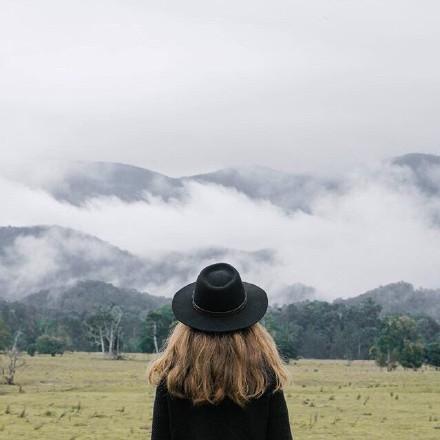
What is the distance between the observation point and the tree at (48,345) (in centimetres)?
7200

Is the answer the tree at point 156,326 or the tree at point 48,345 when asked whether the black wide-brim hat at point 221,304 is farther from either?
the tree at point 48,345

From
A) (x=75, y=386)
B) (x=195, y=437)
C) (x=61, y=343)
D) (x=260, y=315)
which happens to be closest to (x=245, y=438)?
(x=195, y=437)

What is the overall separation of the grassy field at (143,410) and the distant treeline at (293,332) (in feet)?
76.3

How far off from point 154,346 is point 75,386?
133ft

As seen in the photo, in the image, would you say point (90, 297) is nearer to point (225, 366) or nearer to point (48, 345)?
point (48, 345)

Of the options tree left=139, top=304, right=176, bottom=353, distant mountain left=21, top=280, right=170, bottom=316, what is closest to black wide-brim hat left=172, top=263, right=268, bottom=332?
tree left=139, top=304, right=176, bottom=353

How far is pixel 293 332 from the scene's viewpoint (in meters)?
92.1

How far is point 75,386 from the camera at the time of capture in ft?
117

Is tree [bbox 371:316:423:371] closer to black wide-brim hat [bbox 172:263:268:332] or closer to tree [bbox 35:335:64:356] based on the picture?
tree [bbox 35:335:64:356]

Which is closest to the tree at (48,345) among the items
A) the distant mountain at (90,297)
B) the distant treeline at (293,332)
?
the distant treeline at (293,332)

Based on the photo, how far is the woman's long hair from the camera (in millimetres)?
3672

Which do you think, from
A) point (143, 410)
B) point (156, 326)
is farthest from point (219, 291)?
point (156, 326)

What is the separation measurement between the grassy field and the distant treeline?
23257mm

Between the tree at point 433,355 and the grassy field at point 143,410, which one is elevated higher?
the tree at point 433,355
